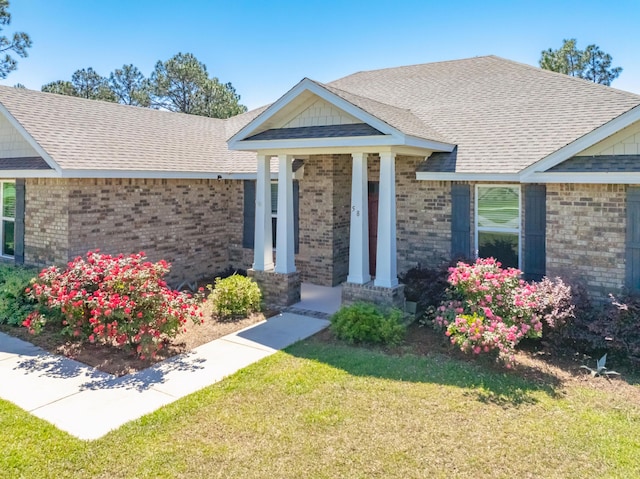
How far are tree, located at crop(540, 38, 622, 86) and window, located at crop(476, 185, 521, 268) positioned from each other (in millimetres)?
29196

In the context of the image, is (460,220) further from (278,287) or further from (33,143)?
(33,143)

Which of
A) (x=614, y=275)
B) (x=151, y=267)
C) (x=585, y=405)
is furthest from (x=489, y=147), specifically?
(x=151, y=267)

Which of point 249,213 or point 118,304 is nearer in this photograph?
point 118,304

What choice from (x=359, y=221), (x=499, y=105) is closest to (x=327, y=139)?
(x=359, y=221)

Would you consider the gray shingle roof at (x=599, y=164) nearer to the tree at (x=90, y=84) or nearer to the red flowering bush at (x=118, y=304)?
the red flowering bush at (x=118, y=304)

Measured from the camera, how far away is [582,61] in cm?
3509

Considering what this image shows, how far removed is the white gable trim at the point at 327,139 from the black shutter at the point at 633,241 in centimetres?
391

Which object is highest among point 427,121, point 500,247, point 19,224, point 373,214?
point 427,121

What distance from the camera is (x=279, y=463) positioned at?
4945 mm

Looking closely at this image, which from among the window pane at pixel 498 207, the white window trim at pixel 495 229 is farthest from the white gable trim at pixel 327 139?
the window pane at pixel 498 207

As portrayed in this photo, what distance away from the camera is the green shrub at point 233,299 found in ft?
33.7

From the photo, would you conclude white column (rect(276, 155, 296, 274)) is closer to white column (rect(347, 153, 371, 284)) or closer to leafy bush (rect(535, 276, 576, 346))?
white column (rect(347, 153, 371, 284))

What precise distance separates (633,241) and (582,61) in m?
32.8

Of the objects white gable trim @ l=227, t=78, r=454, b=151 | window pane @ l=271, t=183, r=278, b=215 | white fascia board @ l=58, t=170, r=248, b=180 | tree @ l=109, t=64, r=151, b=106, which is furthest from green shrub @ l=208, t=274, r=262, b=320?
tree @ l=109, t=64, r=151, b=106
